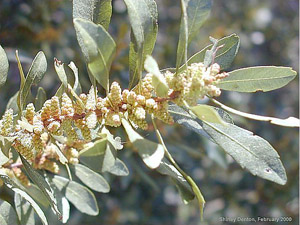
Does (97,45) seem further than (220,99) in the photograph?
No

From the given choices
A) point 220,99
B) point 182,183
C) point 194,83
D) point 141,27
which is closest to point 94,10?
point 141,27

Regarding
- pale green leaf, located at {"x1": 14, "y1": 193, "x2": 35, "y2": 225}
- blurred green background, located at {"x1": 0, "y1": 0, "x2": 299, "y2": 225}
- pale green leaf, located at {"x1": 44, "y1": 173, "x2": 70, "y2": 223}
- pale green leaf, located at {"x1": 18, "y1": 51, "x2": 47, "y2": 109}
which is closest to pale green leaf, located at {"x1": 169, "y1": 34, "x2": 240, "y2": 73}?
pale green leaf, located at {"x1": 18, "y1": 51, "x2": 47, "y2": 109}

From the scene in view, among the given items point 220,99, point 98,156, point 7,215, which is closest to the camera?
point 98,156

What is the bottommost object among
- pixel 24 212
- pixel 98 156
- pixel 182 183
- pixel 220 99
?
pixel 220 99

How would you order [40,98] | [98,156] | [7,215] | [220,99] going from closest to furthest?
[98,156]
[7,215]
[40,98]
[220,99]

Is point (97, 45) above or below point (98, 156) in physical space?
above

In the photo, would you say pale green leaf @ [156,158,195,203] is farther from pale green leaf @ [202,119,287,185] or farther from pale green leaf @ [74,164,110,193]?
pale green leaf @ [74,164,110,193]

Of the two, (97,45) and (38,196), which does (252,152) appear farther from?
(38,196)

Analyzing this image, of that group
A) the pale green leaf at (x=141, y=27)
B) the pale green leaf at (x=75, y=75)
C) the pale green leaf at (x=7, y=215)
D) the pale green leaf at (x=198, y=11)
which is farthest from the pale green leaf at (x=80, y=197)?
the pale green leaf at (x=198, y=11)
